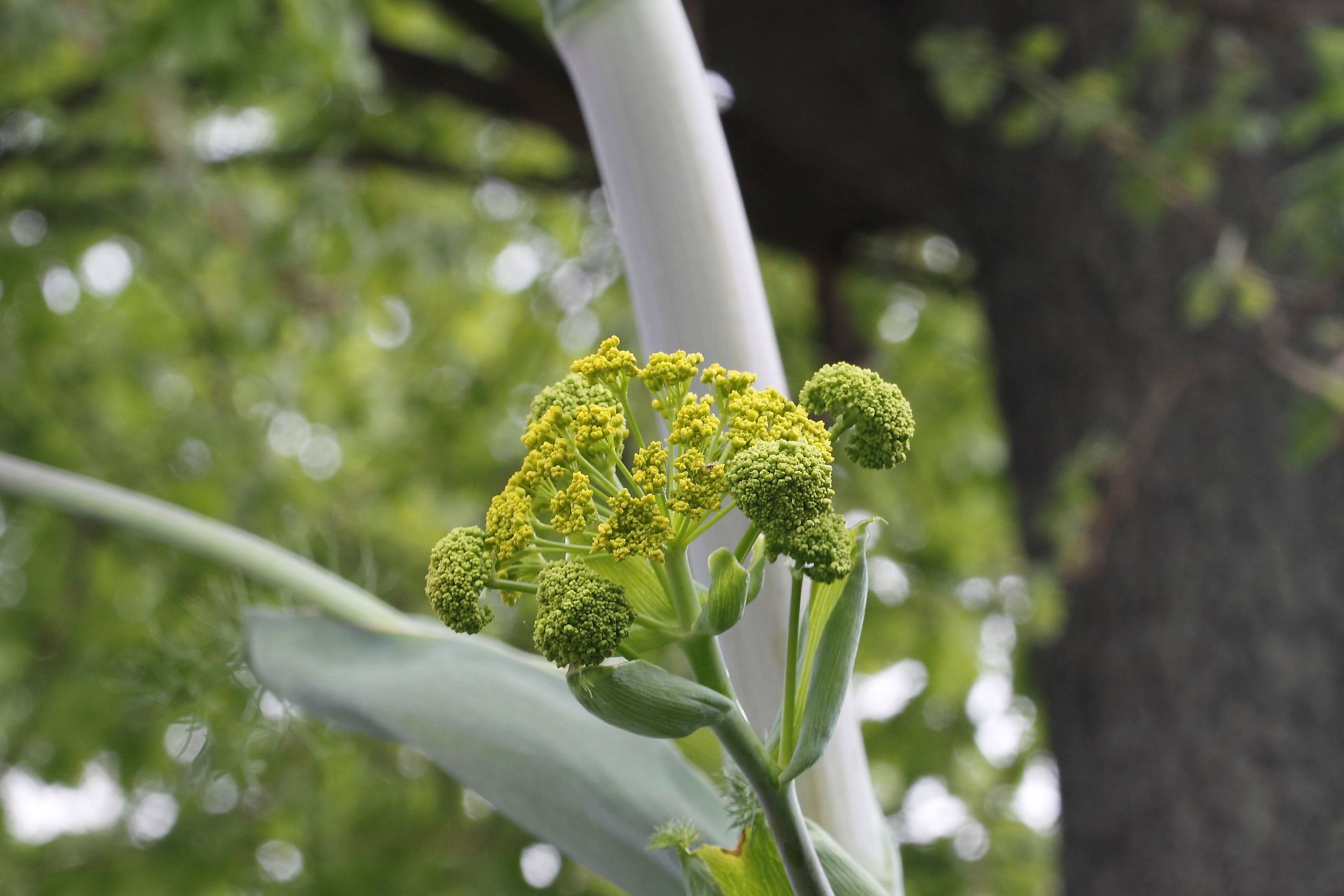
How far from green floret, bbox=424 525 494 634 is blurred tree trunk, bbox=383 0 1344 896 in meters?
1.22

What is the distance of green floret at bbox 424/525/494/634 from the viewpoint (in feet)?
1.13

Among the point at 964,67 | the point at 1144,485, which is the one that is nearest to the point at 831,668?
the point at 964,67

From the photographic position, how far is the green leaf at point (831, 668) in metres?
0.33

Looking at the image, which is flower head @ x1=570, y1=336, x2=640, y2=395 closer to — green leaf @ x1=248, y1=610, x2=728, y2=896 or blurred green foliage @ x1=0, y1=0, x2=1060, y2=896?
green leaf @ x1=248, y1=610, x2=728, y2=896

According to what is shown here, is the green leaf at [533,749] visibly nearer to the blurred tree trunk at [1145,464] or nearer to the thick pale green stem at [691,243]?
the thick pale green stem at [691,243]

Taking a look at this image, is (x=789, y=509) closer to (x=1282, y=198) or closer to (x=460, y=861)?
(x=1282, y=198)

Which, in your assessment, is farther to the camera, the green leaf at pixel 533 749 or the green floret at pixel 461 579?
the green leaf at pixel 533 749

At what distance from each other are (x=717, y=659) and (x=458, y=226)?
2393 mm

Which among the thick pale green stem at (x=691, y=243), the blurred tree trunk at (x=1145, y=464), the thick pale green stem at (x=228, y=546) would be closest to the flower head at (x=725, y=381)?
the thick pale green stem at (x=691, y=243)

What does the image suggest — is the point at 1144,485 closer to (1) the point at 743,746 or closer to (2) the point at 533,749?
(2) the point at 533,749

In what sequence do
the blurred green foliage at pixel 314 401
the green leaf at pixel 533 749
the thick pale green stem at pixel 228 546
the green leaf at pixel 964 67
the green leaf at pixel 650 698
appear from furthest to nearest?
the blurred green foliage at pixel 314 401, the green leaf at pixel 964 67, the thick pale green stem at pixel 228 546, the green leaf at pixel 533 749, the green leaf at pixel 650 698

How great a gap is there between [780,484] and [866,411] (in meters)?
0.06

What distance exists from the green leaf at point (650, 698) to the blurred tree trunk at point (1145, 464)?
1223mm

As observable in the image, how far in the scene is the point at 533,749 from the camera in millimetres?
502
